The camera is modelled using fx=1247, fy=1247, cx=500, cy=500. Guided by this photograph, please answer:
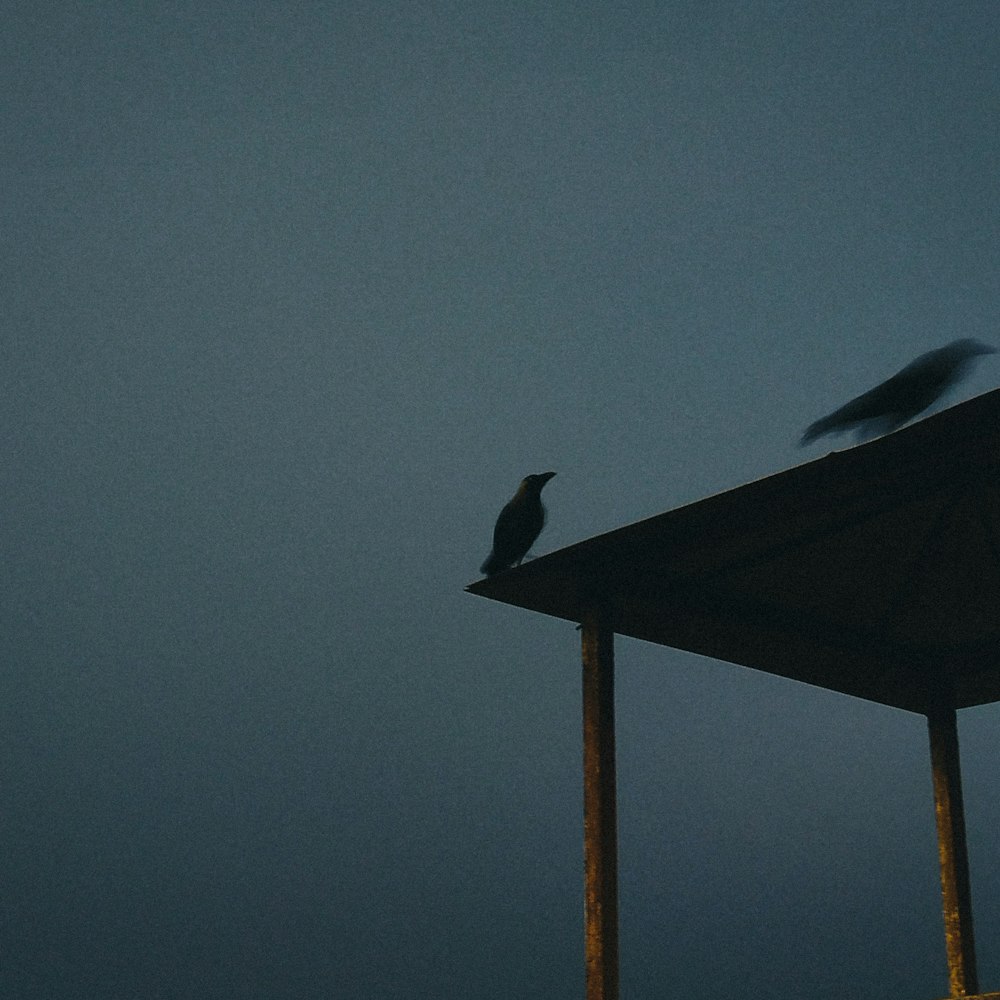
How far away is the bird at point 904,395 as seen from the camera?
568cm

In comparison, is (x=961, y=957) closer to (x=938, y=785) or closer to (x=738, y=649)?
(x=938, y=785)

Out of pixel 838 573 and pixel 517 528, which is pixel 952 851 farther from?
pixel 517 528

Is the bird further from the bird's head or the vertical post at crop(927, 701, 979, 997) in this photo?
the vertical post at crop(927, 701, 979, 997)

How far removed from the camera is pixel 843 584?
7004 mm

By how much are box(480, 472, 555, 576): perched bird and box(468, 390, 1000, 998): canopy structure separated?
35.8 inches

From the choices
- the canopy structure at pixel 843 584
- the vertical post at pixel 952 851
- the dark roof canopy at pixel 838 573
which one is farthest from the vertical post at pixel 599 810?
the vertical post at pixel 952 851

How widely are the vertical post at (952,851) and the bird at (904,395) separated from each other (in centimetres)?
314

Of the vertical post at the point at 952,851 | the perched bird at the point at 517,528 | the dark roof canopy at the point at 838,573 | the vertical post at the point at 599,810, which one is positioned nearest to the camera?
the dark roof canopy at the point at 838,573

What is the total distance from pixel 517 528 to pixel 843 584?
1872mm

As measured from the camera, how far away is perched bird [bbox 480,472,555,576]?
7.27 meters

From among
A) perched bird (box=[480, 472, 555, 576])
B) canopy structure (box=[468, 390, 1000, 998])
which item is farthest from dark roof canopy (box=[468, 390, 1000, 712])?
perched bird (box=[480, 472, 555, 576])

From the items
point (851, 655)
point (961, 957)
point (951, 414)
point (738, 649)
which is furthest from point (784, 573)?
point (961, 957)

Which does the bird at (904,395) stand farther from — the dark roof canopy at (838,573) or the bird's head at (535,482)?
the bird's head at (535,482)

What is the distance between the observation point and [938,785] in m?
8.13
